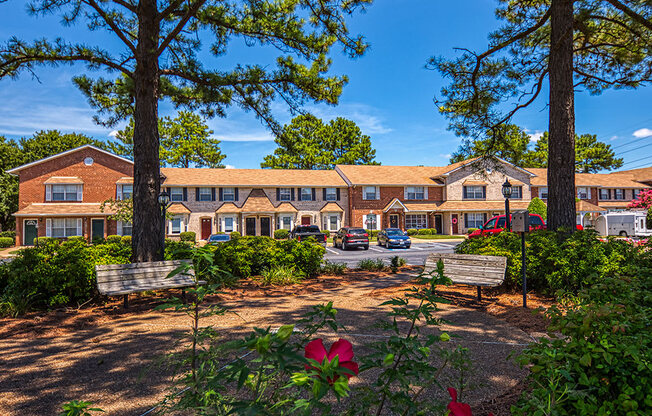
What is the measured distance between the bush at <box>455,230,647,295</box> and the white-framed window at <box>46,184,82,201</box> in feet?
107

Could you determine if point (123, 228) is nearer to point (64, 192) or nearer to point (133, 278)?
point (64, 192)

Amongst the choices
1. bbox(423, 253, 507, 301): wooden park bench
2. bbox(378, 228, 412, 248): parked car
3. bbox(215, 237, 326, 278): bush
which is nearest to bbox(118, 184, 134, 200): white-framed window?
bbox(378, 228, 412, 248): parked car

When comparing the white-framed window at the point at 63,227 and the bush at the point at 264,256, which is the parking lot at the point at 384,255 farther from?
the white-framed window at the point at 63,227

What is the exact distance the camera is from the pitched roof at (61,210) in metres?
26.5

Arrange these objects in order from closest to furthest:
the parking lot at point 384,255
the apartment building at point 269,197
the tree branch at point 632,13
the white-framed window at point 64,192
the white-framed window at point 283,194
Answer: the tree branch at point 632,13, the parking lot at point 384,255, the apartment building at point 269,197, the white-framed window at point 64,192, the white-framed window at point 283,194

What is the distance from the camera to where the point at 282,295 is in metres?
7.53

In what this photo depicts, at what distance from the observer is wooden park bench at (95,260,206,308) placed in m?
6.25

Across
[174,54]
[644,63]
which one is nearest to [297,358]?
[174,54]

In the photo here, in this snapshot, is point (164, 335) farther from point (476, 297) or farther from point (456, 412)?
point (476, 297)

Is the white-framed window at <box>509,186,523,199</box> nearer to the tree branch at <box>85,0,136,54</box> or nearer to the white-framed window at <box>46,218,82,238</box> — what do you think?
the tree branch at <box>85,0,136,54</box>

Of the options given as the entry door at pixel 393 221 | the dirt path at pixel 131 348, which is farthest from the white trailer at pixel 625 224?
the dirt path at pixel 131 348

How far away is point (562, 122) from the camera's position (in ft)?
26.8

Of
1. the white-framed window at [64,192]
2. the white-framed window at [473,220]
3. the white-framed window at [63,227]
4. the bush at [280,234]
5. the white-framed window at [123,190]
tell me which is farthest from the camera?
the white-framed window at [473,220]

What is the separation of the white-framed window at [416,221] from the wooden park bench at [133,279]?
29.8m
